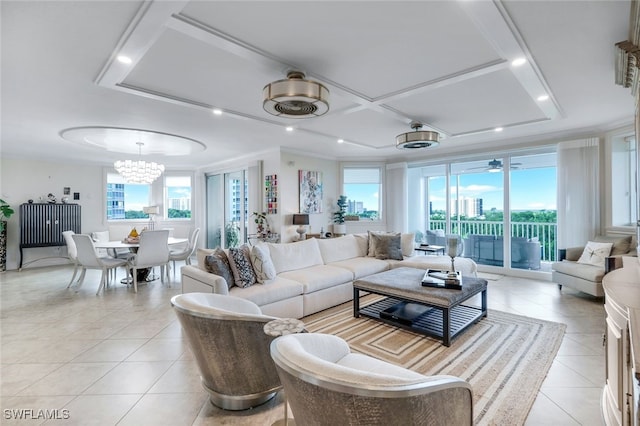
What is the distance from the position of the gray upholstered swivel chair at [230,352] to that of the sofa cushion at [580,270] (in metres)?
4.50

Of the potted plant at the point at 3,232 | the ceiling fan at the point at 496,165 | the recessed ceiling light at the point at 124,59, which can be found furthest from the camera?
the potted plant at the point at 3,232

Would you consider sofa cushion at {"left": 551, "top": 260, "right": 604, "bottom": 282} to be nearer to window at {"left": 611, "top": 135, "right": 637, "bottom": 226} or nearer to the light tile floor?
the light tile floor

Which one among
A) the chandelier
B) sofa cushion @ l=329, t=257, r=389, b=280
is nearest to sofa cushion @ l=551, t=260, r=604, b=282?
sofa cushion @ l=329, t=257, r=389, b=280

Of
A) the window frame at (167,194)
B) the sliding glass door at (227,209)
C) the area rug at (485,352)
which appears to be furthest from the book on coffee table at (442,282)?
the window frame at (167,194)

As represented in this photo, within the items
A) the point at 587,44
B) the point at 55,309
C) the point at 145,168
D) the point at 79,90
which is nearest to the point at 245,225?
the point at 145,168

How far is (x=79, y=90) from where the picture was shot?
3127 millimetres

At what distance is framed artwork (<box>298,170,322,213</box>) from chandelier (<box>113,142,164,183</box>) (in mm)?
2894

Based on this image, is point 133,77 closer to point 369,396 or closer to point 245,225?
point 369,396

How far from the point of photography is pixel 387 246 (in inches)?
198

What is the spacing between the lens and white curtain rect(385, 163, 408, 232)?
23.4 feet

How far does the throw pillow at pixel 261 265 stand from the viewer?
338 centimetres

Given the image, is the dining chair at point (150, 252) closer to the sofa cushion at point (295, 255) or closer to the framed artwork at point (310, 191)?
the sofa cushion at point (295, 255)

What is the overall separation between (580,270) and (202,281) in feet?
16.7

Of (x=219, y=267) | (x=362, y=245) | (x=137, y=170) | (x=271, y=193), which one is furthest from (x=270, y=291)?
(x=137, y=170)
